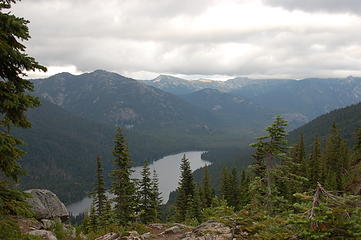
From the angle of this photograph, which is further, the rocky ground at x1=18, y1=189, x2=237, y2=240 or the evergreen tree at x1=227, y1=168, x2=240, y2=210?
the evergreen tree at x1=227, y1=168, x2=240, y2=210

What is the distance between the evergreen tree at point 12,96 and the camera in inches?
330

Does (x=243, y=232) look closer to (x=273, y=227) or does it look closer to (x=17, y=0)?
(x=273, y=227)

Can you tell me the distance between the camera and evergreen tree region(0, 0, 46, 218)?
838 cm

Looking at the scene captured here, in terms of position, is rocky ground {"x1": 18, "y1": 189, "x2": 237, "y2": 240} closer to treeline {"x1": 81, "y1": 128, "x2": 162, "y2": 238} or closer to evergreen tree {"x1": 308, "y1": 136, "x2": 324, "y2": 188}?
treeline {"x1": 81, "y1": 128, "x2": 162, "y2": 238}

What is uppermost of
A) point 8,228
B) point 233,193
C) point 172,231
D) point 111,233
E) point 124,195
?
point 8,228

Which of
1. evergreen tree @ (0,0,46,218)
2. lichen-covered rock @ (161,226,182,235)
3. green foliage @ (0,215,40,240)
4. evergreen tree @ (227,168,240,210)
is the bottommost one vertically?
evergreen tree @ (227,168,240,210)

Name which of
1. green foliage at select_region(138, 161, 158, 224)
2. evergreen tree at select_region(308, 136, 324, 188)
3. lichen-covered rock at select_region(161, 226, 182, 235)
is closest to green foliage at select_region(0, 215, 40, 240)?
lichen-covered rock at select_region(161, 226, 182, 235)

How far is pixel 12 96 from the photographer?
28.1ft

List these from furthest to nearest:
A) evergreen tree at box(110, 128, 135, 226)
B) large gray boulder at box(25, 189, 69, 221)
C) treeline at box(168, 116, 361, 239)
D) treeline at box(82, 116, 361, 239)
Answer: evergreen tree at box(110, 128, 135, 226) < large gray boulder at box(25, 189, 69, 221) < treeline at box(82, 116, 361, 239) < treeline at box(168, 116, 361, 239)

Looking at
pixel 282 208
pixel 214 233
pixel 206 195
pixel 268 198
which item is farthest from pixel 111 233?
pixel 206 195

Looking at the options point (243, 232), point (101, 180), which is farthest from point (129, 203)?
point (243, 232)

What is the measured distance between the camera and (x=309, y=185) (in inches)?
1891

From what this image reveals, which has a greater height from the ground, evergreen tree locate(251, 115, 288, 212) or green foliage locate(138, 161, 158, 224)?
evergreen tree locate(251, 115, 288, 212)

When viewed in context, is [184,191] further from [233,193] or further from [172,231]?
[172,231]
